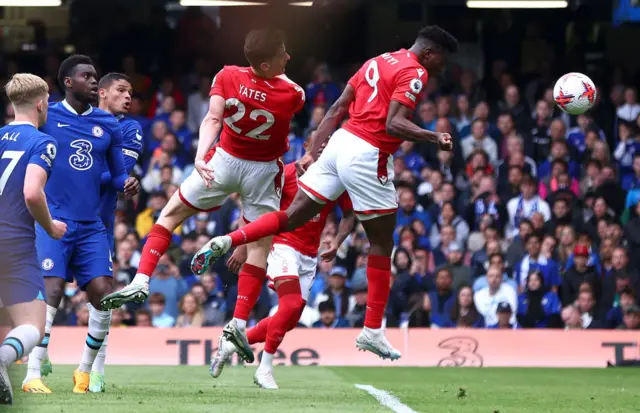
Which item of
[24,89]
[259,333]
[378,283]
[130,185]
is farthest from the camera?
[259,333]

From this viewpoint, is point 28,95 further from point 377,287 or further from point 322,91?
point 322,91

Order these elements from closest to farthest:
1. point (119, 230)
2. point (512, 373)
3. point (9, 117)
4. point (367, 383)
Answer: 1. point (367, 383)
2. point (512, 373)
3. point (119, 230)
4. point (9, 117)

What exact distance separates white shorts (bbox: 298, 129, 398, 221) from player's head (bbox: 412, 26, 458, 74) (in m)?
0.84

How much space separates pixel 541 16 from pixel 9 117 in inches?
351

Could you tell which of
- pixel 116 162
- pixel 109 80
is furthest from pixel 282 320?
pixel 109 80

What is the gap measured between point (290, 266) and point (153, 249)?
5.25ft

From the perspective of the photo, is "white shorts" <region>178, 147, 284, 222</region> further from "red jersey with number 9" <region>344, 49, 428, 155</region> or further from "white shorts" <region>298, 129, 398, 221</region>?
"red jersey with number 9" <region>344, 49, 428, 155</region>

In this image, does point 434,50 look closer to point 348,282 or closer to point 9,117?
point 348,282

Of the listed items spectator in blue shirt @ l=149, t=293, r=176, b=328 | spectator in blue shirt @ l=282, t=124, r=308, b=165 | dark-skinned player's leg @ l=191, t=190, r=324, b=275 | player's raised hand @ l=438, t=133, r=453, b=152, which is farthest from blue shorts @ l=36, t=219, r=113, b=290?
spectator in blue shirt @ l=282, t=124, r=308, b=165

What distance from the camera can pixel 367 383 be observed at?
11.6m

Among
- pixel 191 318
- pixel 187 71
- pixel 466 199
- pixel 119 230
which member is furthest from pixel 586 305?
pixel 187 71

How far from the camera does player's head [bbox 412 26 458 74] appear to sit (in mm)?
10117

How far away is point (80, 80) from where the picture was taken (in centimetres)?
948

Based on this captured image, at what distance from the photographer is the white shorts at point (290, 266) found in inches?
431
